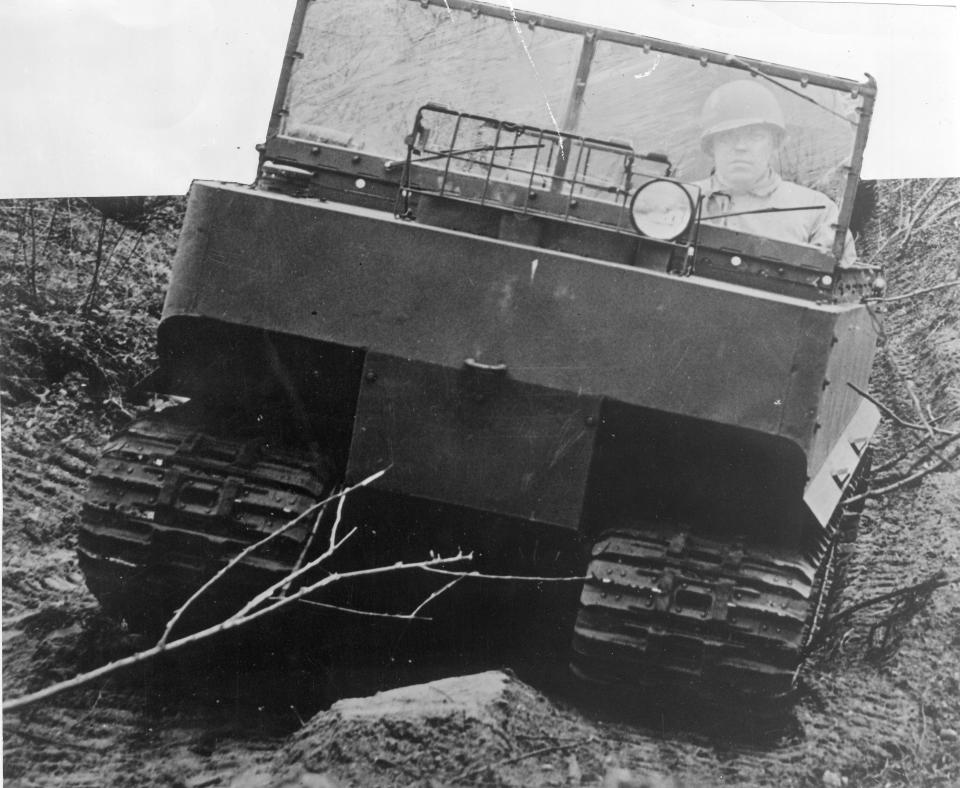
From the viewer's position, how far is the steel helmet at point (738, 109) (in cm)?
413

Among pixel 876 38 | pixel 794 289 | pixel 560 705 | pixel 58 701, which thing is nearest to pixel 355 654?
pixel 560 705

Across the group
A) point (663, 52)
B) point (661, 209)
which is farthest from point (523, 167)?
point (663, 52)

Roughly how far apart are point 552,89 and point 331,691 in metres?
2.38

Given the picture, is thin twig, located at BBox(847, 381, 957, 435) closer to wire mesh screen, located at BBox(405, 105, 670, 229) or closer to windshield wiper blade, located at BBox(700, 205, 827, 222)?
windshield wiper blade, located at BBox(700, 205, 827, 222)

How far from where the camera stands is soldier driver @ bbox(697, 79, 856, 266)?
4.06 m

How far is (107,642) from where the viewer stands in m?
4.11

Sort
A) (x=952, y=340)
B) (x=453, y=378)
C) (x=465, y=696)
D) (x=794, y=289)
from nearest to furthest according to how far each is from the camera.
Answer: (x=453, y=378)
(x=465, y=696)
(x=794, y=289)
(x=952, y=340)

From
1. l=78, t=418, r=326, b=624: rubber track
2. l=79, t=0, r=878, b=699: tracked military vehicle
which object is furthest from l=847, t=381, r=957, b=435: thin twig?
l=78, t=418, r=326, b=624: rubber track

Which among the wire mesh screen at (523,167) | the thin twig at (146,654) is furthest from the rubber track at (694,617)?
the wire mesh screen at (523,167)

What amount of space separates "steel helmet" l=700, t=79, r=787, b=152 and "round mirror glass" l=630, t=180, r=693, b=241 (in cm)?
43

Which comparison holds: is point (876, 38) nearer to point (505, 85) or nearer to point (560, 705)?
point (505, 85)

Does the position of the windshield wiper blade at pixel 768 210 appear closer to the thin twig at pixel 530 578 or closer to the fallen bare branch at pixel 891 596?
the thin twig at pixel 530 578

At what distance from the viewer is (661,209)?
3779 mm

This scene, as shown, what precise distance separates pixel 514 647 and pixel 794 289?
1699 millimetres
